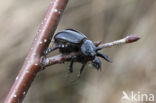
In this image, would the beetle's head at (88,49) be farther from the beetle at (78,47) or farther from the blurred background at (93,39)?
the blurred background at (93,39)

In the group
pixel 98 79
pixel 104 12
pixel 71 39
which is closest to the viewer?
pixel 71 39

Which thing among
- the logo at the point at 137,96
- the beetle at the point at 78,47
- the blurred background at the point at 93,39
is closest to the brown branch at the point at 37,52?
the beetle at the point at 78,47

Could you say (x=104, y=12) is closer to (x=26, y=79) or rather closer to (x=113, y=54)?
(x=113, y=54)

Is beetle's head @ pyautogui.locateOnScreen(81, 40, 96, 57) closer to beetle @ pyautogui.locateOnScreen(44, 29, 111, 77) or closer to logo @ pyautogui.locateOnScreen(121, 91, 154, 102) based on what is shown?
beetle @ pyautogui.locateOnScreen(44, 29, 111, 77)

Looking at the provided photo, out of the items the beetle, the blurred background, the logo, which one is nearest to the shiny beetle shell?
the beetle

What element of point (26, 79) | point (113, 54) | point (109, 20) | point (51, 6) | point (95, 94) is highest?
point (51, 6)

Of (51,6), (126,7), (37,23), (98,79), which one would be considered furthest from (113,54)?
(51,6)

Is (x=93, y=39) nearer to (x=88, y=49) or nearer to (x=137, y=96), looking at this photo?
(x=137, y=96)
